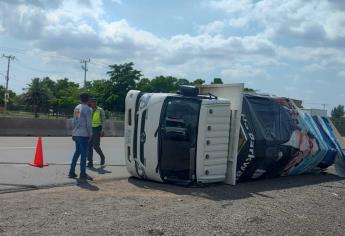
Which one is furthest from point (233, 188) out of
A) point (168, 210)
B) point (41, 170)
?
point (41, 170)

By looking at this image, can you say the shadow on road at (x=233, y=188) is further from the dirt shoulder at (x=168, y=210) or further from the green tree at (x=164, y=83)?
the green tree at (x=164, y=83)

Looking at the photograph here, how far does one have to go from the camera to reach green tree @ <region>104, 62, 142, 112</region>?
73688 mm

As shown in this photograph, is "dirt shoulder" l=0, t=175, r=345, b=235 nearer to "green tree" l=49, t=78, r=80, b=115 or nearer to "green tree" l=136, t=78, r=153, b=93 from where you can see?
"green tree" l=136, t=78, r=153, b=93

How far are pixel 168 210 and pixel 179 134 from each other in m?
2.36

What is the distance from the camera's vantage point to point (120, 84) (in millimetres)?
74625

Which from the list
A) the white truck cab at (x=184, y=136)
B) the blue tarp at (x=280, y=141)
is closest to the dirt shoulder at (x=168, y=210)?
the white truck cab at (x=184, y=136)

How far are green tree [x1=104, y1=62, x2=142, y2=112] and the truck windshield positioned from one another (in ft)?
211

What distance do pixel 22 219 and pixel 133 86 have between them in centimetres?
6913

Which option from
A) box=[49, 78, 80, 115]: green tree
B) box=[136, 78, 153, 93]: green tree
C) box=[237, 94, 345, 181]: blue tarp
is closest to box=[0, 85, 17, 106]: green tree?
box=[49, 78, 80, 115]: green tree

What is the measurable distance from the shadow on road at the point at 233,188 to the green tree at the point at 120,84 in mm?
62987

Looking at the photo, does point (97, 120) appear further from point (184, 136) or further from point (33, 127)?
point (33, 127)

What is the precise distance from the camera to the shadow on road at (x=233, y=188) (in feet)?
29.3

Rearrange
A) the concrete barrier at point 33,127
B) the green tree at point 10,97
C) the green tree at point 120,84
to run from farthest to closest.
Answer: the green tree at point 10,97, the green tree at point 120,84, the concrete barrier at point 33,127

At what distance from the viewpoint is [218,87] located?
34.0ft
